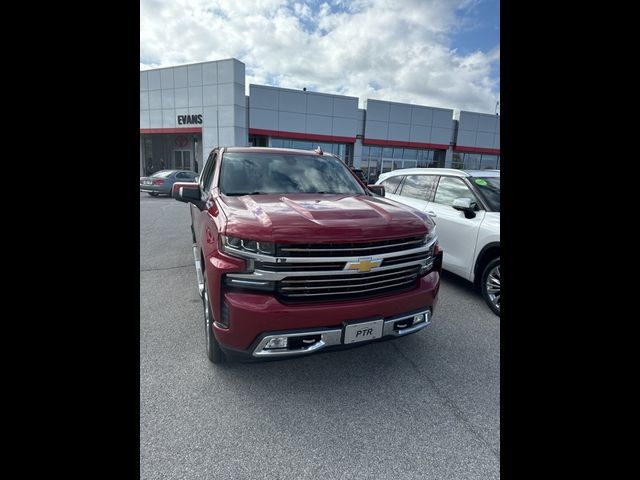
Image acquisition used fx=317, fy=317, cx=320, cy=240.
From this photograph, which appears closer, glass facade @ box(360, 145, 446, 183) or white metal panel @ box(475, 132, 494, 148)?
glass facade @ box(360, 145, 446, 183)

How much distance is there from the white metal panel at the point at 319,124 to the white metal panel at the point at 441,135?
10.6 metres

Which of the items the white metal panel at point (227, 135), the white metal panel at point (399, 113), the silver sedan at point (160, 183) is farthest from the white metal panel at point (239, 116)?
the white metal panel at point (399, 113)

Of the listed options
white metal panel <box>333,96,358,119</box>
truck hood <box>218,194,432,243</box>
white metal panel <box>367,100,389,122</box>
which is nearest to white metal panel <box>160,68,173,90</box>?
white metal panel <box>333,96,358,119</box>

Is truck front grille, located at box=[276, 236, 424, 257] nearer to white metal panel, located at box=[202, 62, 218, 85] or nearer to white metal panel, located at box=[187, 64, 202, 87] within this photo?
white metal panel, located at box=[202, 62, 218, 85]

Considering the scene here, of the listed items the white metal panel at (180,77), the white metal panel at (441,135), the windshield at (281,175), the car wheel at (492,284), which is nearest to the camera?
the windshield at (281,175)

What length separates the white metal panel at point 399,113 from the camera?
27688mm

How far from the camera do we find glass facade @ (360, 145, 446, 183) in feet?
91.4

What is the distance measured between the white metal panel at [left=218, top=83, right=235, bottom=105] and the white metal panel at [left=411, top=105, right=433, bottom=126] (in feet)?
51.8

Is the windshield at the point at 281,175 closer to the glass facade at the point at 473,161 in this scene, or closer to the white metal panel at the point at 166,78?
the white metal panel at the point at 166,78
